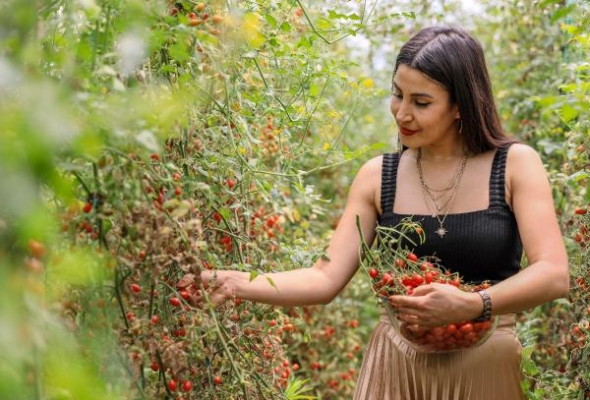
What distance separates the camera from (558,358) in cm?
362

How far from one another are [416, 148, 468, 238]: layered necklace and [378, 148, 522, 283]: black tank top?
0.02 m

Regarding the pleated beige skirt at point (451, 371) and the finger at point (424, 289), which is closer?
the finger at point (424, 289)

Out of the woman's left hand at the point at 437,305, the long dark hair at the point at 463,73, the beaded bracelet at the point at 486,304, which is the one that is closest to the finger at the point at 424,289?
the woman's left hand at the point at 437,305

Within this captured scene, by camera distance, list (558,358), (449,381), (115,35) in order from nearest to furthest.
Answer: (115,35), (449,381), (558,358)

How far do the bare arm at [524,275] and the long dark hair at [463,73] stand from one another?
89 mm

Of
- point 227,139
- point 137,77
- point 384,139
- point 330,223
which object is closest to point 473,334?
point 227,139

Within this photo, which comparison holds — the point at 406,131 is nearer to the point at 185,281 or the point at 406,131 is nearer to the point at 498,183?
the point at 498,183

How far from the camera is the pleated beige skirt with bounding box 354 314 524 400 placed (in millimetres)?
2025

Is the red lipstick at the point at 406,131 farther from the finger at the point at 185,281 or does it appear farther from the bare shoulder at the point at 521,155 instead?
the finger at the point at 185,281

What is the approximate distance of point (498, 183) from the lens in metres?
2.10

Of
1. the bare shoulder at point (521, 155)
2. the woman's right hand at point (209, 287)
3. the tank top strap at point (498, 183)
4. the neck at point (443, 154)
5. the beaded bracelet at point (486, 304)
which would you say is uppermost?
the neck at point (443, 154)

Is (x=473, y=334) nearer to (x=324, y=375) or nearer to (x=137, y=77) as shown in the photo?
(x=137, y=77)

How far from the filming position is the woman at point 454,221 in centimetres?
198

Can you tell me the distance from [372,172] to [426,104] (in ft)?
0.93
